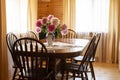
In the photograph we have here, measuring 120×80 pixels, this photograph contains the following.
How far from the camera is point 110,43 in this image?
504cm

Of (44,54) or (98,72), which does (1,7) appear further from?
(98,72)

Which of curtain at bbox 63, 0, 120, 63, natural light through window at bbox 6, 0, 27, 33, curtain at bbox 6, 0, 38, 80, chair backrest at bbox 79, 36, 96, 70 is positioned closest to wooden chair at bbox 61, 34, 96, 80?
chair backrest at bbox 79, 36, 96, 70

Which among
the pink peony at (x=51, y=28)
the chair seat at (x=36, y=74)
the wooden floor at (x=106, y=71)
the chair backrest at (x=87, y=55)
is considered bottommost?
the wooden floor at (x=106, y=71)

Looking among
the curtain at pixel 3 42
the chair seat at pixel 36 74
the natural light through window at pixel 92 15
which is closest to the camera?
the chair seat at pixel 36 74

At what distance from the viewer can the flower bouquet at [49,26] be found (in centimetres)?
297

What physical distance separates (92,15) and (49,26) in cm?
247

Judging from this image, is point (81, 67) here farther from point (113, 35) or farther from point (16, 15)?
point (113, 35)

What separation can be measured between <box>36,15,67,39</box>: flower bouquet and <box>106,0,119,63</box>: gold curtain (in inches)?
87.7

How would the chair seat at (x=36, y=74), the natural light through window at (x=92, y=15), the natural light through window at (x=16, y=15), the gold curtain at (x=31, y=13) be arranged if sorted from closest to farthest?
the chair seat at (x=36, y=74) → the natural light through window at (x=16, y=15) → the gold curtain at (x=31, y=13) → the natural light through window at (x=92, y=15)

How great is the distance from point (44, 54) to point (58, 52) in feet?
0.62

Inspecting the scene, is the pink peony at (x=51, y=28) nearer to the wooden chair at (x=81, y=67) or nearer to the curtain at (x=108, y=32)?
the wooden chair at (x=81, y=67)

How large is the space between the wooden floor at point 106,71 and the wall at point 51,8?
1.69 metres

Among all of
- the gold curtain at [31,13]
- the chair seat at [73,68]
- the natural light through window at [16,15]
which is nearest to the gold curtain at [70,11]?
the gold curtain at [31,13]

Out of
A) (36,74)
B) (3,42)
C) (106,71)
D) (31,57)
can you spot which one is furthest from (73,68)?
(106,71)
